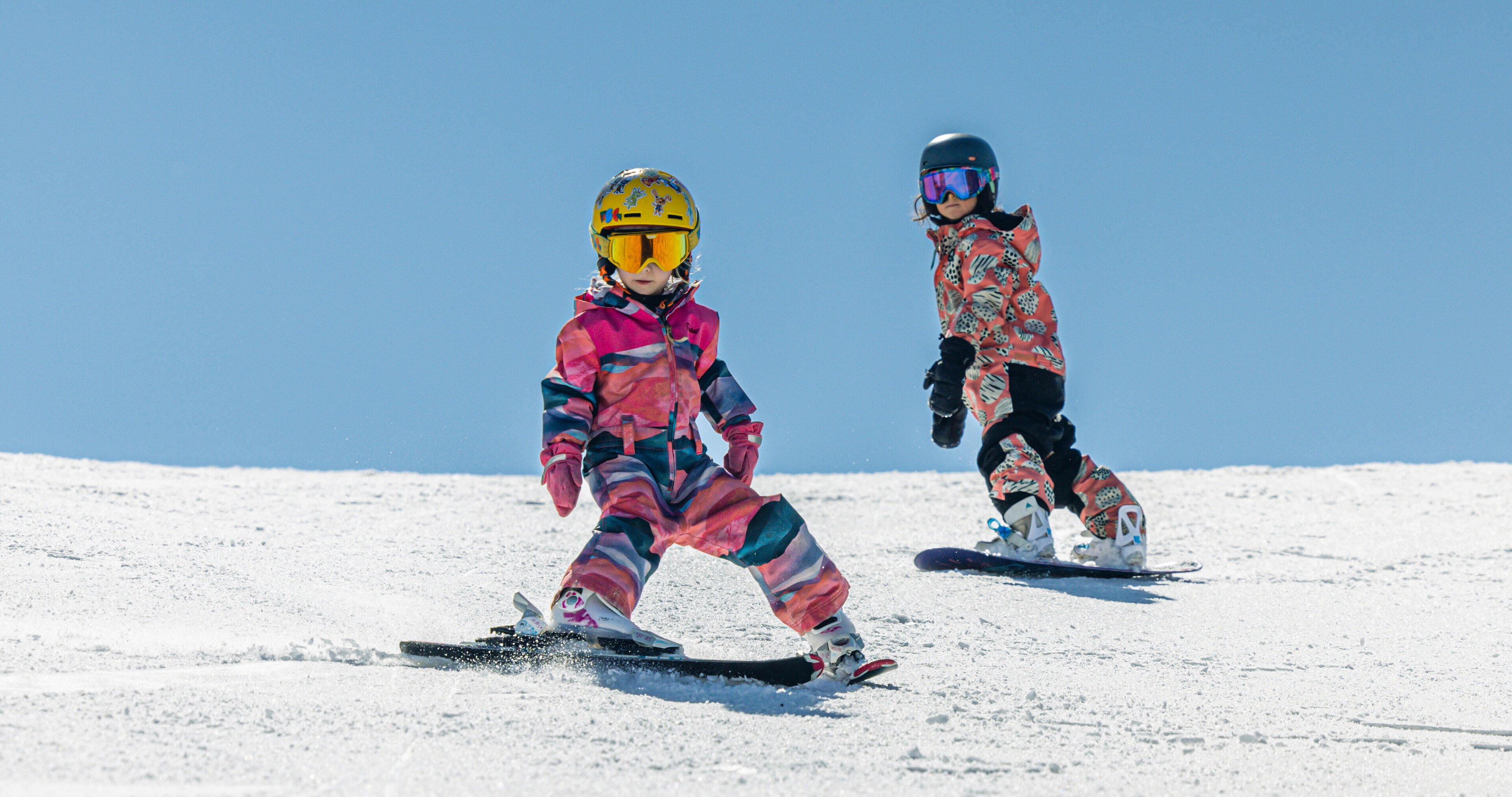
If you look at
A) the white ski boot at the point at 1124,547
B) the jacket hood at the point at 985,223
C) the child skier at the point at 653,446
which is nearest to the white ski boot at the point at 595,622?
the child skier at the point at 653,446

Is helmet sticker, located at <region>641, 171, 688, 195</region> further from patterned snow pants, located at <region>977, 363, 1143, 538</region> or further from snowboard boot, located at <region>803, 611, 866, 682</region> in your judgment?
patterned snow pants, located at <region>977, 363, 1143, 538</region>

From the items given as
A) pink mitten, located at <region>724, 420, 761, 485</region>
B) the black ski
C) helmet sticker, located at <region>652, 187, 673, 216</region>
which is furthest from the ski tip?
helmet sticker, located at <region>652, 187, 673, 216</region>

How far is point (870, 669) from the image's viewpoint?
303 centimetres

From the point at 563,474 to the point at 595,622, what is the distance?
0.36 metres

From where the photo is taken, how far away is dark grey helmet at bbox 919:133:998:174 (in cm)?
571

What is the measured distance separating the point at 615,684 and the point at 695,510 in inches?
23.9

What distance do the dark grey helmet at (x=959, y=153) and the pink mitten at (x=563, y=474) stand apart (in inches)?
125

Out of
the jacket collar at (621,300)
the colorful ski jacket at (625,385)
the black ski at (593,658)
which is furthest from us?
the jacket collar at (621,300)

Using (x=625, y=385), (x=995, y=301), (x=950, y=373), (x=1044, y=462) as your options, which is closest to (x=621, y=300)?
(x=625, y=385)

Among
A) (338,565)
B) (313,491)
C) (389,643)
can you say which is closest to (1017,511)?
(338,565)

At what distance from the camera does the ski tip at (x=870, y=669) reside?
302cm

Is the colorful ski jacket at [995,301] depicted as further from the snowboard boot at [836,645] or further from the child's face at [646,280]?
the snowboard boot at [836,645]

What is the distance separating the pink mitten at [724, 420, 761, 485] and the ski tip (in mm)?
619

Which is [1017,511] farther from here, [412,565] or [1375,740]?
[1375,740]
